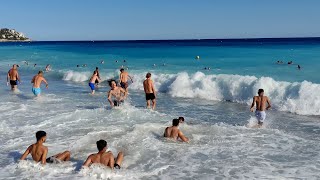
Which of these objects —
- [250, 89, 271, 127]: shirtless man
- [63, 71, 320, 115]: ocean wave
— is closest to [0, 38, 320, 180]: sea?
[63, 71, 320, 115]: ocean wave

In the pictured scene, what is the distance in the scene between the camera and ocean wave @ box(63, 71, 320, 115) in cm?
1541

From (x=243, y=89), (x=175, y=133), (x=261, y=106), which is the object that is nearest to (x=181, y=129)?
(x=175, y=133)

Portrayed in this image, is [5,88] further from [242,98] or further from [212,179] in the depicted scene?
[212,179]

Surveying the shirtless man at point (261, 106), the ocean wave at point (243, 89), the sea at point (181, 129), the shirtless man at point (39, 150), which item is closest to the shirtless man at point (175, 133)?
the sea at point (181, 129)

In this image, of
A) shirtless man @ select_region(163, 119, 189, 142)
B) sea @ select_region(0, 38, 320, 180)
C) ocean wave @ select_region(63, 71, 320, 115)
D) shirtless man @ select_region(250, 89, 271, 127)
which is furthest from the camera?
ocean wave @ select_region(63, 71, 320, 115)

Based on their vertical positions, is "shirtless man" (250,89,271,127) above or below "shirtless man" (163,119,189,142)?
above

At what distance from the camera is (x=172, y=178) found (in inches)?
301

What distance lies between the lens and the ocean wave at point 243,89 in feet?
50.6

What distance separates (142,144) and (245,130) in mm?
3485

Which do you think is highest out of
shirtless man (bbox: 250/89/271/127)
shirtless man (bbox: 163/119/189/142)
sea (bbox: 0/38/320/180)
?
shirtless man (bbox: 250/89/271/127)

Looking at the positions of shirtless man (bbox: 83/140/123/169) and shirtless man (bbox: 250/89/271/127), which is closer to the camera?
shirtless man (bbox: 83/140/123/169)

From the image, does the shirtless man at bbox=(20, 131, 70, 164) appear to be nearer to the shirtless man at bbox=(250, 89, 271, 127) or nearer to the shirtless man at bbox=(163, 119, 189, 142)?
the shirtless man at bbox=(163, 119, 189, 142)

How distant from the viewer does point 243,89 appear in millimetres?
19188

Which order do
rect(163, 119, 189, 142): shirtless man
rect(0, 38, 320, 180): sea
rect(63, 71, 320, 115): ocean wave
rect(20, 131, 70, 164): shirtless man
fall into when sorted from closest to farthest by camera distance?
rect(20, 131, 70, 164): shirtless man, rect(0, 38, 320, 180): sea, rect(163, 119, 189, 142): shirtless man, rect(63, 71, 320, 115): ocean wave
